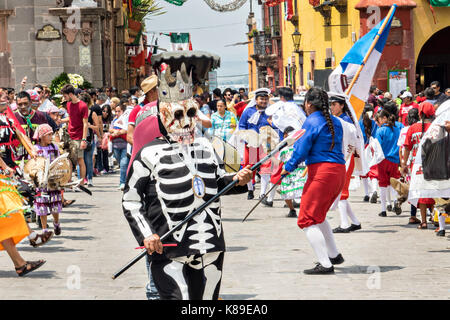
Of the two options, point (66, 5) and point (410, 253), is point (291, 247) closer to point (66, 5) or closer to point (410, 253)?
point (410, 253)

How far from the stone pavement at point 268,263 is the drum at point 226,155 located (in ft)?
5.87

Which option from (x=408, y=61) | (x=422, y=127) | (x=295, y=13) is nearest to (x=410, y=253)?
(x=422, y=127)

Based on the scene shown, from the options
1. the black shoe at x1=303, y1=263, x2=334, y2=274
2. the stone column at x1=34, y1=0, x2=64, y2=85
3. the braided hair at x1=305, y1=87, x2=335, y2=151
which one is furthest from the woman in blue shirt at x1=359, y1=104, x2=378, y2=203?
the stone column at x1=34, y1=0, x2=64, y2=85

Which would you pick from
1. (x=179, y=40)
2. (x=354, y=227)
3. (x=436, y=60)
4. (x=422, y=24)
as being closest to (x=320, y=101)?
(x=354, y=227)

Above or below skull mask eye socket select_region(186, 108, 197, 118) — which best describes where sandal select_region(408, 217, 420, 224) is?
below

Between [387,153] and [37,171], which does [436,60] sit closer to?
[387,153]

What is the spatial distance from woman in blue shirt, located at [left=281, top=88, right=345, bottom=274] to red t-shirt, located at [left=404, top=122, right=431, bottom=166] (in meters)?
3.30

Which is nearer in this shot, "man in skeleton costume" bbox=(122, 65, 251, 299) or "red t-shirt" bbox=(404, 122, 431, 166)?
"man in skeleton costume" bbox=(122, 65, 251, 299)

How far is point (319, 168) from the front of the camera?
31.1 feet

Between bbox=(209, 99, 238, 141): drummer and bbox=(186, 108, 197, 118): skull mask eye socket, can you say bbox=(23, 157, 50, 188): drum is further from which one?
bbox=(209, 99, 238, 141): drummer

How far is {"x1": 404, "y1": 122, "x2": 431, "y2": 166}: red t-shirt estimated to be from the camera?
12703 millimetres

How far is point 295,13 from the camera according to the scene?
49031mm
